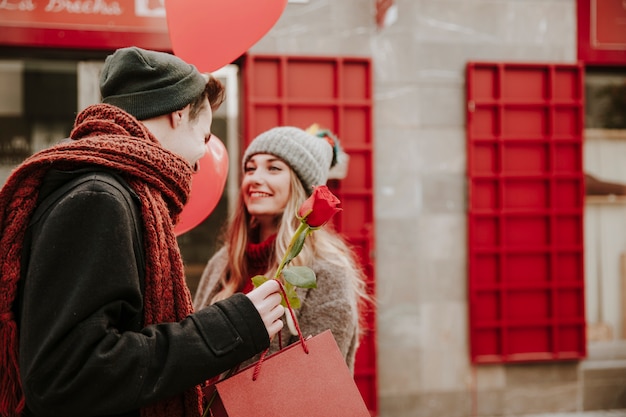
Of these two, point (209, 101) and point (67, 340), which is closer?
point (67, 340)

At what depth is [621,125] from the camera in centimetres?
547

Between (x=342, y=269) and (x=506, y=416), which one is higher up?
(x=342, y=269)

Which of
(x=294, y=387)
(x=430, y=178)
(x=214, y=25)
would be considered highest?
(x=214, y=25)

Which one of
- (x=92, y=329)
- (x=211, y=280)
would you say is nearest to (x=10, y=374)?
(x=92, y=329)

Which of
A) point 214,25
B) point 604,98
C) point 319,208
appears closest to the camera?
point 319,208

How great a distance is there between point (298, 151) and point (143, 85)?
1.25 metres

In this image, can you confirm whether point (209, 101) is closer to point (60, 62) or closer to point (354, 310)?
point (354, 310)

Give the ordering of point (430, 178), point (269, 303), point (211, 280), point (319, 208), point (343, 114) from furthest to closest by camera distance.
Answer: point (430, 178)
point (343, 114)
point (211, 280)
point (319, 208)
point (269, 303)

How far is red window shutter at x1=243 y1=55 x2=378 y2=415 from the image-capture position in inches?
191

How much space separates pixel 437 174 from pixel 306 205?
360 centimetres

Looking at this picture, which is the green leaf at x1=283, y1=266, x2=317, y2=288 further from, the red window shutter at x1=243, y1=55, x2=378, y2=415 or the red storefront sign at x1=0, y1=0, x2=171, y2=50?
the red storefront sign at x1=0, y1=0, x2=171, y2=50

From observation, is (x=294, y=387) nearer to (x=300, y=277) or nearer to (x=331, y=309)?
(x=300, y=277)

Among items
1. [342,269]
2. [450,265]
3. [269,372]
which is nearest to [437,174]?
[450,265]

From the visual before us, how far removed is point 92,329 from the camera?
122cm
